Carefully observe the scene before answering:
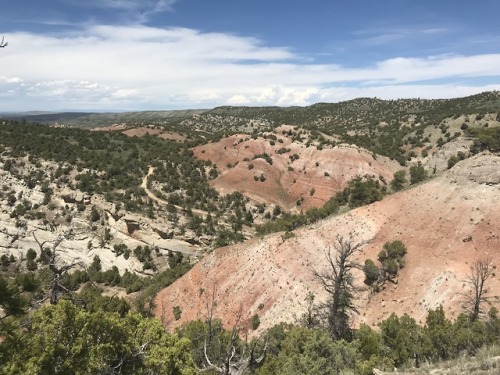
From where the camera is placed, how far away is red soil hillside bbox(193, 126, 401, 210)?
250 ft

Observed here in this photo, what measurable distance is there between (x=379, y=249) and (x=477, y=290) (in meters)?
11.0

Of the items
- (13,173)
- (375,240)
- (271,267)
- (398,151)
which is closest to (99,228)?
(13,173)

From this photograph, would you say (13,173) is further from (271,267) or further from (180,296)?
(271,267)

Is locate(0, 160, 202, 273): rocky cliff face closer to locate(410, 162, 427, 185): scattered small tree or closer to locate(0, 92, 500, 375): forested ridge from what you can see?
locate(0, 92, 500, 375): forested ridge

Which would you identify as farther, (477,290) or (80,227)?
(80,227)

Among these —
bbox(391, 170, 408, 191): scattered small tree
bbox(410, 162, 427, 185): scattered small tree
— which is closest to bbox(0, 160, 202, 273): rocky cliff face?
bbox(391, 170, 408, 191): scattered small tree

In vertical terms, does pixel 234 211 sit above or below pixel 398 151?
below

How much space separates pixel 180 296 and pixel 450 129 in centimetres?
8472

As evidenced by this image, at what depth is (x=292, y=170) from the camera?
8394cm

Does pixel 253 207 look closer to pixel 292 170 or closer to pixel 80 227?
pixel 292 170

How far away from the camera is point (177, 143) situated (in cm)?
9800

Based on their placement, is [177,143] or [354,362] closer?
[354,362]

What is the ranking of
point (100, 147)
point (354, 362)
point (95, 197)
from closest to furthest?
point (354, 362) → point (95, 197) → point (100, 147)

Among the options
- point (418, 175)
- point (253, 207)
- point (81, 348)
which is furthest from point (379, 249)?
point (253, 207)
